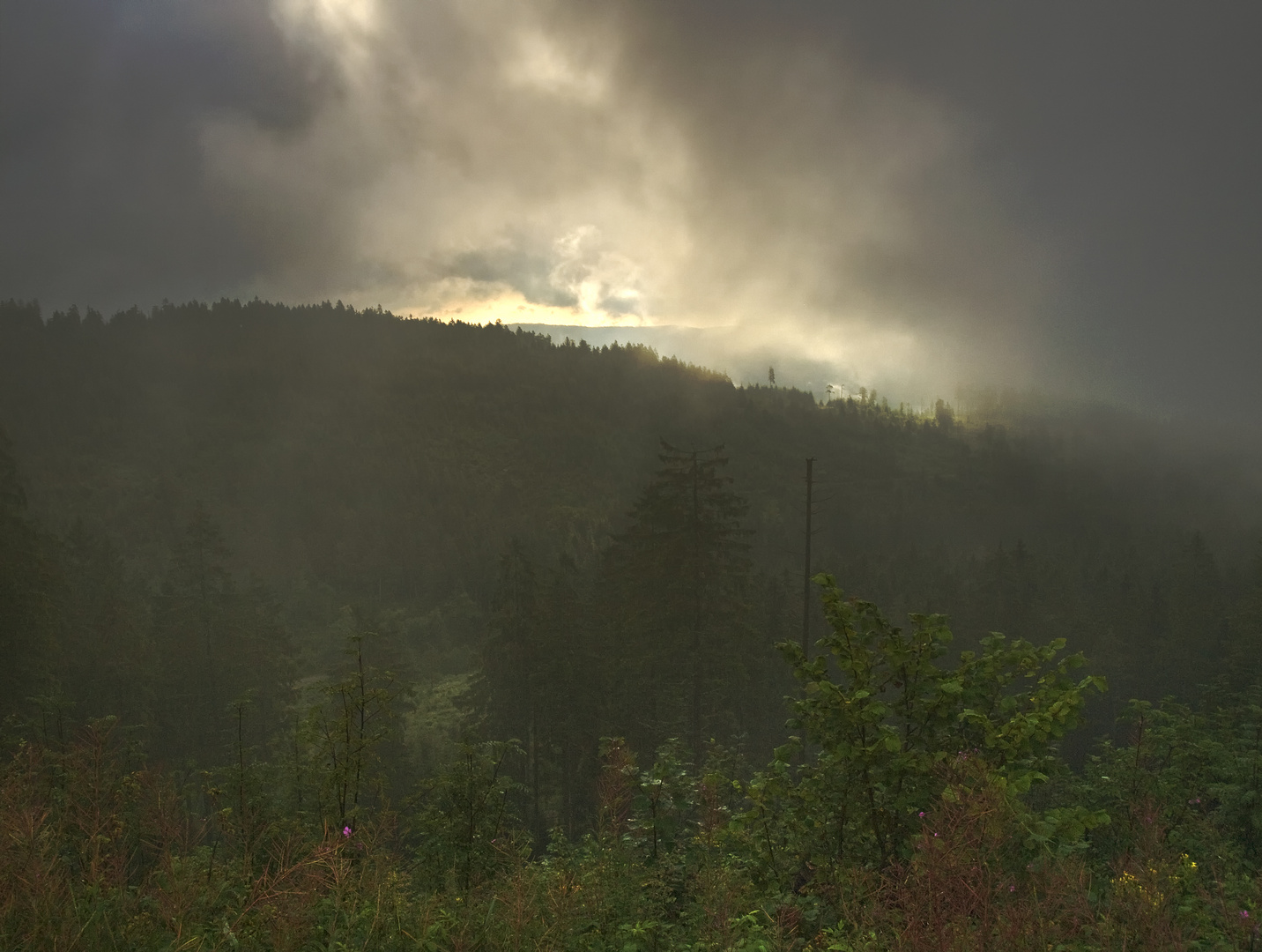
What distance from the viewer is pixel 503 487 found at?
370ft

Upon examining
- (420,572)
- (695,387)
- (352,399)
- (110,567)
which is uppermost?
(695,387)

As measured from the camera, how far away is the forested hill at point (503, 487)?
46.4 meters

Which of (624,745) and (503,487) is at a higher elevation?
(503,487)

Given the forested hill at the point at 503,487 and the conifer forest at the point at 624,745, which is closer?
the conifer forest at the point at 624,745

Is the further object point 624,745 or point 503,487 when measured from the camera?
point 503,487

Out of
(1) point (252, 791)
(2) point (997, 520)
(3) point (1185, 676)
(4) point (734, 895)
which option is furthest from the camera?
(2) point (997, 520)

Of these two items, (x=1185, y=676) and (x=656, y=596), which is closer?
(x=656, y=596)

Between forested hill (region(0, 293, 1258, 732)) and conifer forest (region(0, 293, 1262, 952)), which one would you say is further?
forested hill (region(0, 293, 1258, 732))

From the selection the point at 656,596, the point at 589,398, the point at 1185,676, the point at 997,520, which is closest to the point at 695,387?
the point at 589,398

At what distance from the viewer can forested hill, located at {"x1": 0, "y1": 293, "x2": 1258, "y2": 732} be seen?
46.4 meters

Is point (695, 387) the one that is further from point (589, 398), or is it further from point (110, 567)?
point (110, 567)

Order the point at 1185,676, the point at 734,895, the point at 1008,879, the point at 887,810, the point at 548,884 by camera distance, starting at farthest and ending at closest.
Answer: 1. the point at 1185,676
2. the point at 548,884
3. the point at 887,810
4. the point at 734,895
5. the point at 1008,879

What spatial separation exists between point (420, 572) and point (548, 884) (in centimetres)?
7990

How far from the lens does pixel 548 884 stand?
5293 mm
